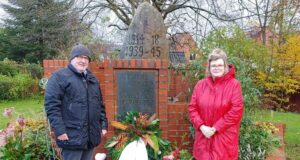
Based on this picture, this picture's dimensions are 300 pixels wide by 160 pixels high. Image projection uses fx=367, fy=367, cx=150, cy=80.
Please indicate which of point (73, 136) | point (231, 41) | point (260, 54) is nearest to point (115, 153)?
point (73, 136)

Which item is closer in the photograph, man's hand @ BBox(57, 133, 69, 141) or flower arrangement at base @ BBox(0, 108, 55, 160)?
man's hand @ BBox(57, 133, 69, 141)

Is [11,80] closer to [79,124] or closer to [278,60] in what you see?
[278,60]

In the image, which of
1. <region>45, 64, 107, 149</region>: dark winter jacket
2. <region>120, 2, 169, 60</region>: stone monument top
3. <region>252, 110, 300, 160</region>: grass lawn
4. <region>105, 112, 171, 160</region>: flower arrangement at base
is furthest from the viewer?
<region>120, 2, 169, 60</region>: stone monument top

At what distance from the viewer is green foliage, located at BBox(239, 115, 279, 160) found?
500cm

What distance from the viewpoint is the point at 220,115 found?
3656 millimetres

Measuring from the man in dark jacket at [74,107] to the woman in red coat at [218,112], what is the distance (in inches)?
42.6

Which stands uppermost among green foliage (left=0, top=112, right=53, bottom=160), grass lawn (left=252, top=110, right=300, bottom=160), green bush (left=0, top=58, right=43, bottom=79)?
green bush (left=0, top=58, right=43, bottom=79)

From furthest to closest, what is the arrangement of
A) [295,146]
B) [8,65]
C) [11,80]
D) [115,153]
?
[8,65] → [11,80] → [295,146] → [115,153]

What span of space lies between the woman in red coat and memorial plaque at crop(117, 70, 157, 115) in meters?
1.32

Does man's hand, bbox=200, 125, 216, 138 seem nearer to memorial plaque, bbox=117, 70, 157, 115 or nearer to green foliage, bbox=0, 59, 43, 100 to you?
memorial plaque, bbox=117, 70, 157, 115

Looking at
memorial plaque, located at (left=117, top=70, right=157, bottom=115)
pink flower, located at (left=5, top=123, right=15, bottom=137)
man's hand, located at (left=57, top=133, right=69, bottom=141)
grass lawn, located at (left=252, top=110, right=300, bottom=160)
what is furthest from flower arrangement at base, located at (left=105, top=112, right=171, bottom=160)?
grass lawn, located at (left=252, top=110, right=300, bottom=160)

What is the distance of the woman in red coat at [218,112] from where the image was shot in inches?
142

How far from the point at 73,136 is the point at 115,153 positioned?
1170mm

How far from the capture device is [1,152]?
17.1 feet
